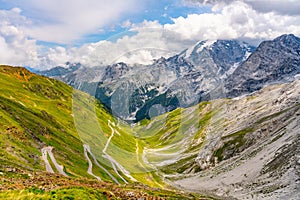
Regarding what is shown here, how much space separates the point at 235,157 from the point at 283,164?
42674 millimetres

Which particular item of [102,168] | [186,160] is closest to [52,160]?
[102,168]

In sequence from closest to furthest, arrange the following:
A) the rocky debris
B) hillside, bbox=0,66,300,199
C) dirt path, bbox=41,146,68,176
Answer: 1. hillside, bbox=0,66,300,199
2. dirt path, bbox=41,146,68,176
3. the rocky debris

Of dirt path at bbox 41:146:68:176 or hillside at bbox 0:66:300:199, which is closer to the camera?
hillside at bbox 0:66:300:199

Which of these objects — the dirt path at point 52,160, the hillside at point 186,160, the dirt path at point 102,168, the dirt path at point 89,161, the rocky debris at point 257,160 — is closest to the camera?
the hillside at point 186,160

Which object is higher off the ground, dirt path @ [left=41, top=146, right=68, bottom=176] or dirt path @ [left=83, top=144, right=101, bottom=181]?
dirt path @ [left=41, top=146, right=68, bottom=176]

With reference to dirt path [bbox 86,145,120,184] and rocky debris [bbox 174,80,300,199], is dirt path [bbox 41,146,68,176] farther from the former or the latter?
rocky debris [bbox 174,80,300,199]

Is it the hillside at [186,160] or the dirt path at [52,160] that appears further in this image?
the dirt path at [52,160]

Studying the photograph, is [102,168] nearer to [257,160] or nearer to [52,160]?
[52,160]

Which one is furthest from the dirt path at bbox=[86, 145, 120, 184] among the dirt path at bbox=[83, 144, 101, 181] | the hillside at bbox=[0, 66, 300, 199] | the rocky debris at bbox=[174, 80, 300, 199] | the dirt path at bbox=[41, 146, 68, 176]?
the rocky debris at bbox=[174, 80, 300, 199]

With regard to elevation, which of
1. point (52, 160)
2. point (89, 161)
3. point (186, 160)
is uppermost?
point (52, 160)

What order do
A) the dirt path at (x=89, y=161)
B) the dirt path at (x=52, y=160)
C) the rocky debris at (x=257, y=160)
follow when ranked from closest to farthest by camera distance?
the dirt path at (x=52, y=160)
the rocky debris at (x=257, y=160)
the dirt path at (x=89, y=161)

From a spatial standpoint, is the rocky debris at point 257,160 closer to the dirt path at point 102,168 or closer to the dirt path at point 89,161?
the dirt path at point 102,168

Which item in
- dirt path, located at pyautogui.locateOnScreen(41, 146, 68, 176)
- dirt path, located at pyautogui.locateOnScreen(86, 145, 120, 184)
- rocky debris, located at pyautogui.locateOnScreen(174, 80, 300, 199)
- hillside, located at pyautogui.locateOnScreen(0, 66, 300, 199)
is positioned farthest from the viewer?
dirt path, located at pyautogui.locateOnScreen(86, 145, 120, 184)

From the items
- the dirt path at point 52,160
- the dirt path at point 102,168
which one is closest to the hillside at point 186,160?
the dirt path at point 52,160
